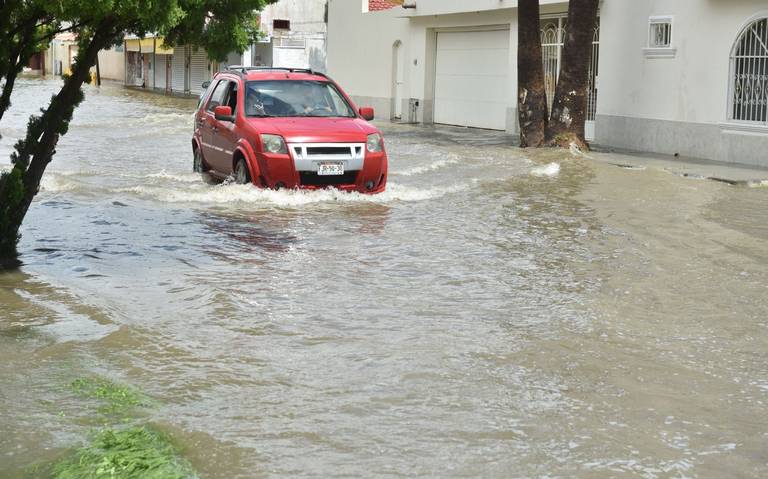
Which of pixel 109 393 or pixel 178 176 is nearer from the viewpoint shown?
pixel 109 393

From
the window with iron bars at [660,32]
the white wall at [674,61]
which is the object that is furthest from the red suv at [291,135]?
the window with iron bars at [660,32]

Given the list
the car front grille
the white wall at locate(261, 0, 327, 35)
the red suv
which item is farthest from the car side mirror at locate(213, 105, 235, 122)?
the white wall at locate(261, 0, 327, 35)

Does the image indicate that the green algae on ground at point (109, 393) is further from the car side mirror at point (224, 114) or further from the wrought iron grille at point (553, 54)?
the wrought iron grille at point (553, 54)

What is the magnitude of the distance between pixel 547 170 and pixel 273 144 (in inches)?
250

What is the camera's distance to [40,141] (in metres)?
9.42

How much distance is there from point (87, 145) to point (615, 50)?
36.5 feet

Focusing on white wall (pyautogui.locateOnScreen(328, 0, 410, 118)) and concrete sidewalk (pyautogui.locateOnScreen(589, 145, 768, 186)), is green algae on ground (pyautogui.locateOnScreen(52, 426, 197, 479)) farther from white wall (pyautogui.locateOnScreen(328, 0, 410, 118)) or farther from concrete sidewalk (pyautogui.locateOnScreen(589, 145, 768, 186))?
white wall (pyautogui.locateOnScreen(328, 0, 410, 118))

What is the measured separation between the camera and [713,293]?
8.63 m

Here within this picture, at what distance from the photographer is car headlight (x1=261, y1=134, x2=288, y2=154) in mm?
13125

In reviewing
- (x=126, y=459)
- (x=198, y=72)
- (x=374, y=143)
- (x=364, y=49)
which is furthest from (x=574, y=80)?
(x=198, y=72)

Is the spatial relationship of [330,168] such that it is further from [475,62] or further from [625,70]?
[475,62]

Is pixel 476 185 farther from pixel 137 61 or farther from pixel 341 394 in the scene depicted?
pixel 137 61

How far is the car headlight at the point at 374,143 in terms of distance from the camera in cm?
1351

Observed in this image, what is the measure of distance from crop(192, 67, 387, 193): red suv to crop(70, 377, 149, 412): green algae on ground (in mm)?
7347
